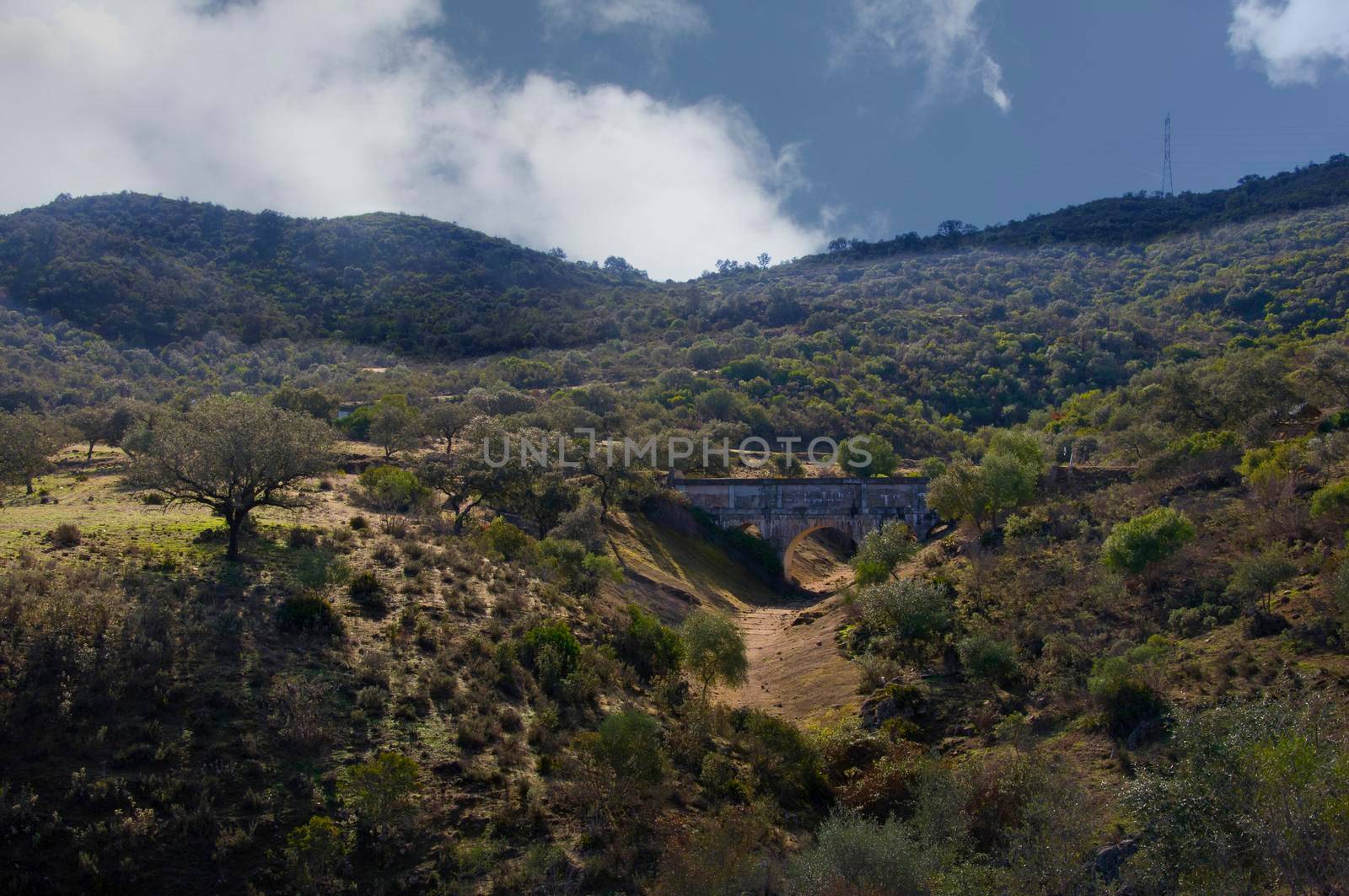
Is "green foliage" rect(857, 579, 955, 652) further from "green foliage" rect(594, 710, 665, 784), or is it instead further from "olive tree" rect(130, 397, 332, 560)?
"olive tree" rect(130, 397, 332, 560)

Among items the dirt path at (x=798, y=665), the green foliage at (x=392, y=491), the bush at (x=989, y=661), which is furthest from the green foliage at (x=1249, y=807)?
the green foliage at (x=392, y=491)

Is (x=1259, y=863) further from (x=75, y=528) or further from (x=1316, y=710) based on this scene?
(x=75, y=528)

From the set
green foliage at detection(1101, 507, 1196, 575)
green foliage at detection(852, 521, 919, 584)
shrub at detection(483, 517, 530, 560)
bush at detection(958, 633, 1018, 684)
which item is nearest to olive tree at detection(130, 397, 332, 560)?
shrub at detection(483, 517, 530, 560)

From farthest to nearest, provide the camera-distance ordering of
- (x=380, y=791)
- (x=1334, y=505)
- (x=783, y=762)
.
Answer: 1. (x=1334, y=505)
2. (x=783, y=762)
3. (x=380, y=791)

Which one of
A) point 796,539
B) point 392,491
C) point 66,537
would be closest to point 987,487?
point 796,539

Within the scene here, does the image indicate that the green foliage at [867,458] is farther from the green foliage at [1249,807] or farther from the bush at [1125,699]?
the green foliage at [1249,807]

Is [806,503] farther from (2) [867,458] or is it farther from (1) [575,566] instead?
(1) [575,566]
